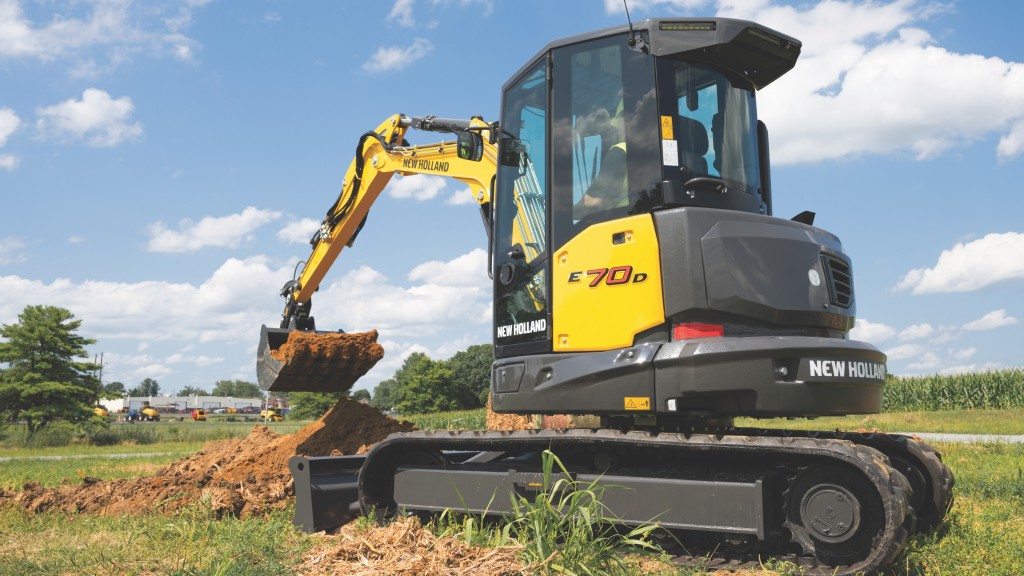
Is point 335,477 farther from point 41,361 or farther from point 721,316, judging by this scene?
point 41,361

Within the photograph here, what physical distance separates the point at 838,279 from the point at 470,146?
333cm

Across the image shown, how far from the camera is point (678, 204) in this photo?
5082mm

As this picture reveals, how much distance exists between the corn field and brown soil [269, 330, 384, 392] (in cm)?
3223

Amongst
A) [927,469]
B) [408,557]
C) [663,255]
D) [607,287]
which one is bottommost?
[408,557]

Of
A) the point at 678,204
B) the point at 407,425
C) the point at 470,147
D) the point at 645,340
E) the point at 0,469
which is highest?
the point at 470,147

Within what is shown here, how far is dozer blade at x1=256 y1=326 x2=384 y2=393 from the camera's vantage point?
999 centimetres

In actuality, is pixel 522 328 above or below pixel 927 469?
above

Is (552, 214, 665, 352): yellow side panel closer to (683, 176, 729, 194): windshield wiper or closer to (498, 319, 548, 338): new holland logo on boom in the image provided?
(498, 319, 548, 338): new holland logo on boom

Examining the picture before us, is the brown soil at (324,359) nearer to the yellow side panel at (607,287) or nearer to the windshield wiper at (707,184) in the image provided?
the yellow side panel at (607,287)

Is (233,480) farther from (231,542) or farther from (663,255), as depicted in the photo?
(663,255)

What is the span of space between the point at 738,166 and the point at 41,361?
3379 cm

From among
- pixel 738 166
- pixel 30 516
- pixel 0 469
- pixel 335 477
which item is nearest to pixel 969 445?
pixel 738 166

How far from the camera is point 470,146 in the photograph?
276 inches

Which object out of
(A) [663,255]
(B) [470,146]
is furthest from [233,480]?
A: (A) [663,255]
